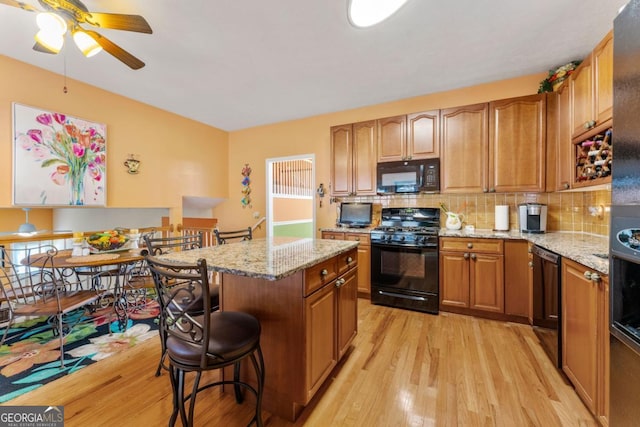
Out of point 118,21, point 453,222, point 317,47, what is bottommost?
point 453,222

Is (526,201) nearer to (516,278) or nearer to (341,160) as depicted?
(516,278)

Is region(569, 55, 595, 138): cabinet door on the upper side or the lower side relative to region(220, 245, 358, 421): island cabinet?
upper

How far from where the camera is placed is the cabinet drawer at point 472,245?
2529mm

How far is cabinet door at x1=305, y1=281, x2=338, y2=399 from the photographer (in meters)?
1.37

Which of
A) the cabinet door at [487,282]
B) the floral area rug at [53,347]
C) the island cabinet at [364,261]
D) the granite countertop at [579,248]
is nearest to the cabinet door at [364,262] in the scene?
the island cabinet at [364,261]

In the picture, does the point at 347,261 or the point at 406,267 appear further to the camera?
the point at 406,267

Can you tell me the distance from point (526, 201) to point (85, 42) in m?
4.30

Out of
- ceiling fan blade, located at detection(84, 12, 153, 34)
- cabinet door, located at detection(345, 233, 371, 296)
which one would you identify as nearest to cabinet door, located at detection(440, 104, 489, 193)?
cabinet door, located at detection(345, 233, 371, 296)

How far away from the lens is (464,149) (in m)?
2.90

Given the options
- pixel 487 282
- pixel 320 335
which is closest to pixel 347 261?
pixel 320 335

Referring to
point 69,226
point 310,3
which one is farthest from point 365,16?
point 69,226

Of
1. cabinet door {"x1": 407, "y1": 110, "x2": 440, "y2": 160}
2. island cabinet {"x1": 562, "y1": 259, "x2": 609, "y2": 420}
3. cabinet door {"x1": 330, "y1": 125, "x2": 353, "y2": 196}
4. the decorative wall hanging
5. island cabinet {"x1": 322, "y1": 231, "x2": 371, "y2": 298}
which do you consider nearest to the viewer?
island cabinet {"x1": 562, "y1": 259, "x2": 609, "y2": 420}

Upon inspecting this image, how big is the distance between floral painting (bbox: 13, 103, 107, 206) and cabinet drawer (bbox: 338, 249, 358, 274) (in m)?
3.34

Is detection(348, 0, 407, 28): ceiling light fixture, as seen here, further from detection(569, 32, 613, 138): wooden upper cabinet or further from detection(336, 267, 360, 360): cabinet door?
detection(336, 267, 360, 360): cabinet door
